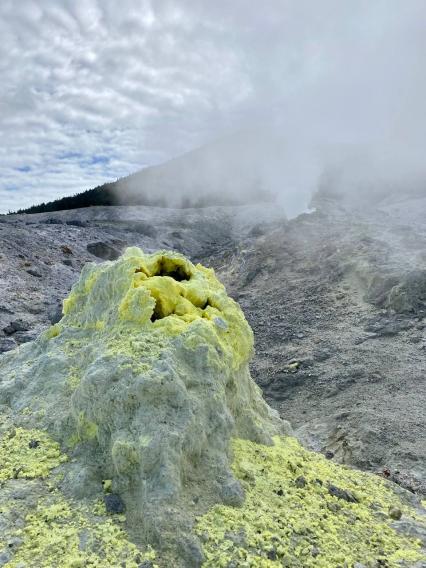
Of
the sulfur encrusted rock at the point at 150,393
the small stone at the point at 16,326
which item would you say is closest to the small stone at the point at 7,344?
the small stone at the point at 16,326

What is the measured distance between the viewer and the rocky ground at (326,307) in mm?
12695

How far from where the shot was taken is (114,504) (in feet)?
17.6

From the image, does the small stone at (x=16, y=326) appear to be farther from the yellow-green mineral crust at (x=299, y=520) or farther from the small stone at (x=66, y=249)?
the yellow-green mineral crust at (x=299, y=520)

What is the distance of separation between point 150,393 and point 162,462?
0.80 meters

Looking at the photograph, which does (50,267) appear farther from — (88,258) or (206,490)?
(206,490)

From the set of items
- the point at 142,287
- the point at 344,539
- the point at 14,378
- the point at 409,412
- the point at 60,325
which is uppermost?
the point at 142,287

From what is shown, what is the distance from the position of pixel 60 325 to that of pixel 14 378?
117cm

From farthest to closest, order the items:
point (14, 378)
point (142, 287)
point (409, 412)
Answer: point (409, 412)
point (14, 378)
point (142, 287)

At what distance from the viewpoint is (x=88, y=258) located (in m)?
33.6

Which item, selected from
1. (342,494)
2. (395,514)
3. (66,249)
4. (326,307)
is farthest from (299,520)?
(66,249)

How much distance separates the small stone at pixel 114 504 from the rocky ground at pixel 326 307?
6.66 meters

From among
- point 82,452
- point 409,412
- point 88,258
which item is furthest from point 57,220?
point 82,452

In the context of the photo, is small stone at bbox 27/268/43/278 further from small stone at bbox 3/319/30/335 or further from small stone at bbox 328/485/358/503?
small stone at bbox 328/485/358/503

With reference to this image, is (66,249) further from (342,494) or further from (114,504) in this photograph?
(114,504)
